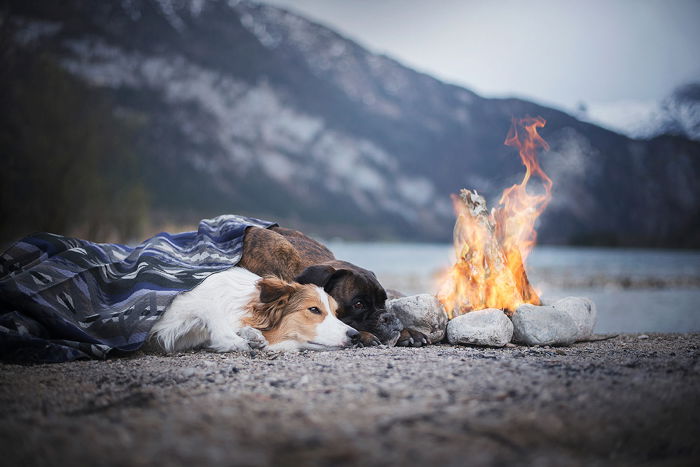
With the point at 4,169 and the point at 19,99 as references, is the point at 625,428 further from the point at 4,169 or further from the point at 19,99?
the point at 19,99

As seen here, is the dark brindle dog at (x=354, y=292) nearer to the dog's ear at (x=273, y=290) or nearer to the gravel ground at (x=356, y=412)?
the dog's ear at (x=273, y=290)

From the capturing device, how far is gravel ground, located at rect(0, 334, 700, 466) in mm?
2531

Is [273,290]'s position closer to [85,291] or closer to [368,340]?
[368,340]

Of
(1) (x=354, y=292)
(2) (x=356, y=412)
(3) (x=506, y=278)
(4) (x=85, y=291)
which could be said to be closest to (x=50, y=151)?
(4) (x=85, y=291)

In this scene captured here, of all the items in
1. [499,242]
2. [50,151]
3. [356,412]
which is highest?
[50,151]

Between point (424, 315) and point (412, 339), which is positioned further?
point (424, 315)

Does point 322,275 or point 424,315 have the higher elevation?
point 322,275

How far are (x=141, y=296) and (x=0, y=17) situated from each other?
101 feet

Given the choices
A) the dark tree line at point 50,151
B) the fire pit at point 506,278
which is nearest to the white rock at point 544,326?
the fire pit at point 506,278

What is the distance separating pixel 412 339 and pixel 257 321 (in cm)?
213

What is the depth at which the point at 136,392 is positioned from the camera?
383 cm

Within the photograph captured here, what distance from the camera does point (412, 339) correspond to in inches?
260

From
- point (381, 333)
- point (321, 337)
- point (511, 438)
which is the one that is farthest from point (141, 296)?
point (511, 438)

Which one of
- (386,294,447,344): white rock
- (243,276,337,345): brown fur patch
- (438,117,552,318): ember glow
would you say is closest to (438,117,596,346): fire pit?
(438,117,552,318): ember glow
